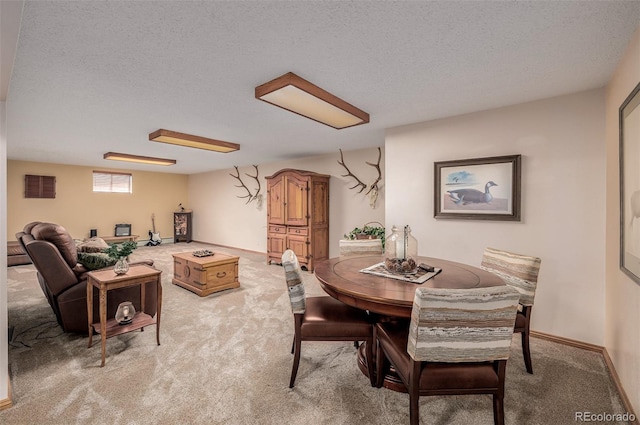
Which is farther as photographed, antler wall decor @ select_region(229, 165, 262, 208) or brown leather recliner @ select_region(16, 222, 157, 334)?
antler wall decor @ select_region(229, 165, 262, 208)

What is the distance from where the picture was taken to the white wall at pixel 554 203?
8.04ft

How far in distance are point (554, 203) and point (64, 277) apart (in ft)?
15.0

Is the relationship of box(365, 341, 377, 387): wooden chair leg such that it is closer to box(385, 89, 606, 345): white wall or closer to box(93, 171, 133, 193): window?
box(385, 89, 606, 345): white wall

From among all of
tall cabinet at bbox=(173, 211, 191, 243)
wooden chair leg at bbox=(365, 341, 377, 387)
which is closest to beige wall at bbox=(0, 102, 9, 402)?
wooden chair leg at bbox=(365, 341, 377, 387)

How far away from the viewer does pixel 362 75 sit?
86.9 inches

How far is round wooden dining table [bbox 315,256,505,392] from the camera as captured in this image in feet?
5.32

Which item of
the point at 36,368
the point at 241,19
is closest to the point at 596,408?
the point at 241,19

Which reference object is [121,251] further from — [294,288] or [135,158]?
[135,158]

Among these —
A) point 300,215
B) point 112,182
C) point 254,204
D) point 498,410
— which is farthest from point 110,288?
point 112,182

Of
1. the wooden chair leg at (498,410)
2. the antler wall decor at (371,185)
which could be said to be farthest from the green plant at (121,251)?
the antler wall decor at (371,185)

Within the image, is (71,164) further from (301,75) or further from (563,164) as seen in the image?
(563,164)

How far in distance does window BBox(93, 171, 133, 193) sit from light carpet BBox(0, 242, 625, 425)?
5.56m

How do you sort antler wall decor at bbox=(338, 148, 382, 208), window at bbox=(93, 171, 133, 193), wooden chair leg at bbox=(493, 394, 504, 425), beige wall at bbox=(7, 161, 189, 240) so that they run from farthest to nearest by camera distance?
window at bbox=(93, 171, 133, 193), beige wall at bbox=(7, 161, 189, 240), antler wall decor at bbox=(338, 148, 382, 208), wooden chair leg at bbox=(493, 394, 504, 425)

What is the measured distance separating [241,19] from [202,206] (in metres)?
7.93
